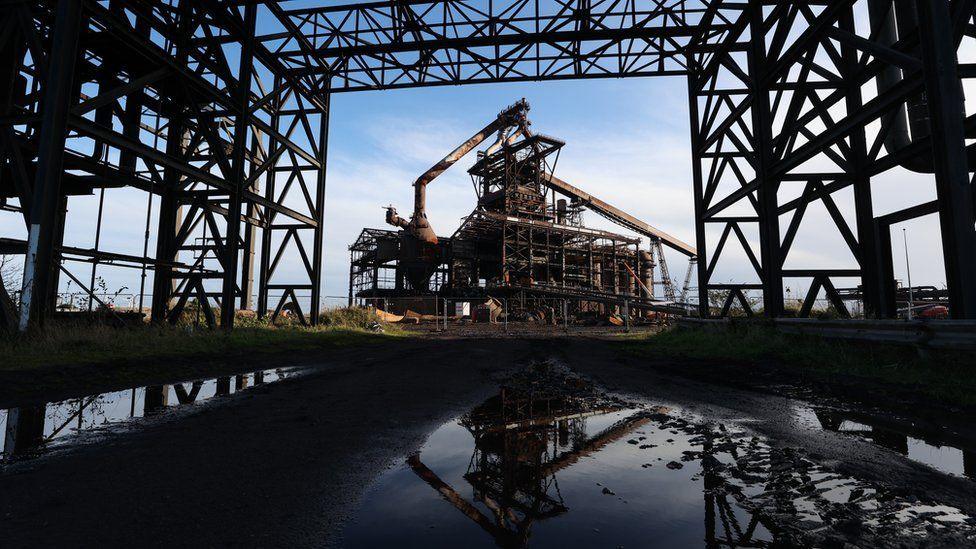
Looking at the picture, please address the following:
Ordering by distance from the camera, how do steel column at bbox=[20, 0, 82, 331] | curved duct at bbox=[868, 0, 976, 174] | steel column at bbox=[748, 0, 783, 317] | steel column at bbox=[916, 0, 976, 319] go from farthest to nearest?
steel column at bbox=[748, 0, 783, 317], curved duct at bbox=[868, 0, 976, 174], steel column at bbox=[20, 0, 82, 331], steel column at bbox=[916, 0, 976, 319]

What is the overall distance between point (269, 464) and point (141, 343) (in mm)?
6869

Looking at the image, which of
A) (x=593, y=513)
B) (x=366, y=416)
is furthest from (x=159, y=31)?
(x=593, y=513)

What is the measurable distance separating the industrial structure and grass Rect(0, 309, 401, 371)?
18.0m

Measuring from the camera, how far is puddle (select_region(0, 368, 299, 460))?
3.12 meters

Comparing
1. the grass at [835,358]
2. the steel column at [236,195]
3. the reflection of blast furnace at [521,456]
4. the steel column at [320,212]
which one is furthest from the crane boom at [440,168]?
the reflection of blast furnace at [521,456]

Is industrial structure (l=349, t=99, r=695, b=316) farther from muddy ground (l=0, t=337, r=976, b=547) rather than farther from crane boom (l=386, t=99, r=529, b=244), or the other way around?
muddy ground (l=0, t=337, r=976, b=547)

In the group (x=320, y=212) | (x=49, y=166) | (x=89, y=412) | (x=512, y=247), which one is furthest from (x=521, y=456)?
(x=512, y=247)

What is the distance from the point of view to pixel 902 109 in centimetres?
786

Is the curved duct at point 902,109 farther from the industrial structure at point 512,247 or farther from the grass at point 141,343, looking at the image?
the industrial structure at point 512,247

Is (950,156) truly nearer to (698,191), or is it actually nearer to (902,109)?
(902,109)

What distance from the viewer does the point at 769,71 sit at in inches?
388

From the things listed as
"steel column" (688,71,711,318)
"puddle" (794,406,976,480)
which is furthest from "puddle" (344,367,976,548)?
"steel column" (688,71,711,318)

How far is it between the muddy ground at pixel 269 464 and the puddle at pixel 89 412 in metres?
0.29

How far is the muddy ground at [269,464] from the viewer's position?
1.93 meters
